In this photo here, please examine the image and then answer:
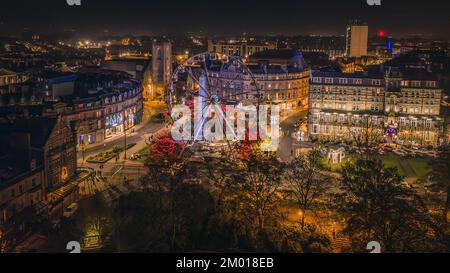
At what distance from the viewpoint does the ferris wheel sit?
2695 centimetres

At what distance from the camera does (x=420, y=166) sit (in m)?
25.4

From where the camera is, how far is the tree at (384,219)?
1399cm

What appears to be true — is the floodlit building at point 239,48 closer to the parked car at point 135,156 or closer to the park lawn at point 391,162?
the park lawn at point 391,162

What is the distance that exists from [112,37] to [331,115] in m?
101

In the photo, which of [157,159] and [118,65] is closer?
[157,159]

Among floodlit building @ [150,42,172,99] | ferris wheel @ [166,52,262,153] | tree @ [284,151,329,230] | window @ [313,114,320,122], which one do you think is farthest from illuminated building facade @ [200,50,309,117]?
tree @ [284,151,329,230]

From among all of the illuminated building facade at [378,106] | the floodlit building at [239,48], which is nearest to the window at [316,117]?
the illuminated building facade at [378,106]

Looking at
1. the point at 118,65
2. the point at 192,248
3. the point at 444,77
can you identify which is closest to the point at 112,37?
the point at 118,65

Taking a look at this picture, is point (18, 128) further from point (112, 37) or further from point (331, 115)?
point (112, 37)

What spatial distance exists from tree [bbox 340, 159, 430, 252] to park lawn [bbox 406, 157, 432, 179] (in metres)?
7.78

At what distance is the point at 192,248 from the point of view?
14.5 meters

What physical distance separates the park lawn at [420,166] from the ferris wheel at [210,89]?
809 cm

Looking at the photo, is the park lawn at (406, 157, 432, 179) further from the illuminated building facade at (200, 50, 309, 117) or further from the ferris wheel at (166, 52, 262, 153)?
the illuminated building facade at (200, 50, 309, 117)
